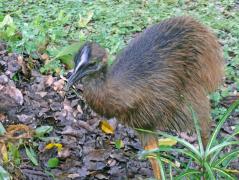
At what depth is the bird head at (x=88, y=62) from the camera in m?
3.33

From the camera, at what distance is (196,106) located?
3801mm

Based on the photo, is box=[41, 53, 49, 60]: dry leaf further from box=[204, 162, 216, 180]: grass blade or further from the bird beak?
box=[204, 162, 216, 180]: grass blade

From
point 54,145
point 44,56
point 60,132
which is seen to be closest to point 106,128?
point 60,132

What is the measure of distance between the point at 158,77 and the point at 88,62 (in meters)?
0.53

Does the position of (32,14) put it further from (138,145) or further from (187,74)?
(187,74)

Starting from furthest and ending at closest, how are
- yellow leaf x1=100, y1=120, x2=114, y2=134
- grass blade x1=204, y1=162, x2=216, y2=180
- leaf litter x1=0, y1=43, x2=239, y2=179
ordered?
yellow leaf x1=100, y1=120, x2=114, y2=134 → leaf litter x1=0, y1=43, x2=239, y2=179 → grass blade x1=204, y1=162, x2=216, y2=180

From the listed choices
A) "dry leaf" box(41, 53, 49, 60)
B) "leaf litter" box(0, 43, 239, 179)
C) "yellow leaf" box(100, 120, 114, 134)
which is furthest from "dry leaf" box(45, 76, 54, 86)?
"yellow leaf" box(100, 120, 114, 134)

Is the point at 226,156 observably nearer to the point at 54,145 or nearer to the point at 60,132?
the point at 54,145

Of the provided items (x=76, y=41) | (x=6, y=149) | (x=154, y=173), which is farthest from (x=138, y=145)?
(x=76, y=41)

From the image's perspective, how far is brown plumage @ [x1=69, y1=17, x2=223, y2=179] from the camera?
3420mm

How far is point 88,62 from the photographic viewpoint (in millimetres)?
3338

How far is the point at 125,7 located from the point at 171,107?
321 cm

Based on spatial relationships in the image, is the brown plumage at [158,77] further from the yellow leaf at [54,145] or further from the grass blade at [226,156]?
the grass blade at [226,156]

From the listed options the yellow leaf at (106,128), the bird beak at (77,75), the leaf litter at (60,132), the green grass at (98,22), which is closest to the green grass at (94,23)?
the green grass at (98,22)
